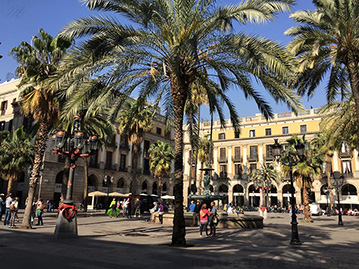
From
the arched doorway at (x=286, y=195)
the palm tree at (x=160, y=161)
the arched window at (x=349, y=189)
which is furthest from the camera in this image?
the arched doorway at (x=286, y=195)

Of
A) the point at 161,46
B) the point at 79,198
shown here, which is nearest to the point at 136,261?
the point at 161,46

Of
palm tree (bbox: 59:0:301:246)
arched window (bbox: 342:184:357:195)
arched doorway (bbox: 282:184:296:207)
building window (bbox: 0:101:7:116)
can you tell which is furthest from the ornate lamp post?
arched window (bbox: 342:184:357:195)

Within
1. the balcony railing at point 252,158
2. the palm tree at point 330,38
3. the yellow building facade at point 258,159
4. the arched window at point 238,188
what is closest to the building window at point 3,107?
the yellow building facade at point 258,159

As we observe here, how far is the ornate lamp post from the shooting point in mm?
11406

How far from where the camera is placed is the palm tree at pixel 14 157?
85.0 feet

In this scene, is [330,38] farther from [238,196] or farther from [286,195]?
[238,196]

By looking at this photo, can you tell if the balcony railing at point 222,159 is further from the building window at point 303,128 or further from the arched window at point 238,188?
the building window at point 303,128

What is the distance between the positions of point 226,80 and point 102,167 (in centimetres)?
3395

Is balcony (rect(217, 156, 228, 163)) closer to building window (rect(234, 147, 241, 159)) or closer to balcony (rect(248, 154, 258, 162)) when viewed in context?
building window (rect(234, 147, 241, 159))

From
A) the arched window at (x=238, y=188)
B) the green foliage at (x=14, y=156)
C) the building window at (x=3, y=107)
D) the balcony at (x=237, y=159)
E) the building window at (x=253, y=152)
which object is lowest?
the arched window at (x=238, y=188)

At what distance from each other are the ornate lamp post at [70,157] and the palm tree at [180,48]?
2330mm

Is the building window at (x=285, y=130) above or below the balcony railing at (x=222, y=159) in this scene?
above

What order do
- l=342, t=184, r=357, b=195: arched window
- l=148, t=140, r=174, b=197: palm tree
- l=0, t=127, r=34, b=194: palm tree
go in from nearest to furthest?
l=0, t=127, r=34, b=194: palm tree < l=148, t=140, r=174, b=197: palm tree < l=342, t=184, r=357, b=195: arched window

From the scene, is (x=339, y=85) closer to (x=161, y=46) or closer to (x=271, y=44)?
(x=271, y=44)
